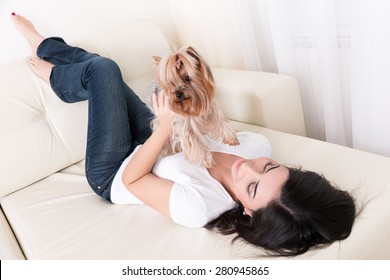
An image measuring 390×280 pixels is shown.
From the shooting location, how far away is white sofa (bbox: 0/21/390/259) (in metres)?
1.25

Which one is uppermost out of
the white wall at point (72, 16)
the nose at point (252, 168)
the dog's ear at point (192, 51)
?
the white wall at point (72, 16)

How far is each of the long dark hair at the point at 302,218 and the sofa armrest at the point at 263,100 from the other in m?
0.69

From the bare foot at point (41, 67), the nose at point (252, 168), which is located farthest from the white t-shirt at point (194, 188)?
the bare foot at point (41, 67)

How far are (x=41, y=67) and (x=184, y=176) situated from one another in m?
0.99

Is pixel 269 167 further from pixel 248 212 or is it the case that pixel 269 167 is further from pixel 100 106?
pixel 100 106

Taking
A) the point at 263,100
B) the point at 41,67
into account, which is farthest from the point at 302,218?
the point at 41,67

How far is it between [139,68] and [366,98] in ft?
3.89

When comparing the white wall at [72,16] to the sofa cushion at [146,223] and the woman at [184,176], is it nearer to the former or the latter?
the woman at [184,176]

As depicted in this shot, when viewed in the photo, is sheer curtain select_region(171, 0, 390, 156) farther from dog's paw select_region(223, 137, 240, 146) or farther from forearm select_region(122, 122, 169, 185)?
forearm select_region(122, 122, 169, 185)

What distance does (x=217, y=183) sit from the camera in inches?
53.6

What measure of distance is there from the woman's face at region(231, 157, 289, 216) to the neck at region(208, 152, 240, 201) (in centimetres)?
7

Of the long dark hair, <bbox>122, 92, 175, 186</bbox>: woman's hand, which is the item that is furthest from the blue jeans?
the long dark hair

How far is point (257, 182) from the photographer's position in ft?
3.95

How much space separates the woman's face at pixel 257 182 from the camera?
1177 mm
